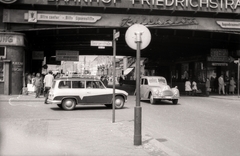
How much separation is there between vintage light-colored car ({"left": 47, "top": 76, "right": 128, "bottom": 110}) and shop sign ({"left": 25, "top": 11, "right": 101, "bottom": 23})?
912 cm

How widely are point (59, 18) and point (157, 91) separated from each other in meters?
9.51

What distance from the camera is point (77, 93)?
13172 mm

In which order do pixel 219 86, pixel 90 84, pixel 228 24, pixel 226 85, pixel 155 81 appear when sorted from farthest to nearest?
pixel 226 85 → pixel 219 86 → pixel 228 24 → pixel 155 81 → pixel 90 84

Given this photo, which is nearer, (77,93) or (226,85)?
(77,93)

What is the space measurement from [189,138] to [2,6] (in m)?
18.2

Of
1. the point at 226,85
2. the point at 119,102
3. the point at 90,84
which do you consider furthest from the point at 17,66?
the point at 226,85

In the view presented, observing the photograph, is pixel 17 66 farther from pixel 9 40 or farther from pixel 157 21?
pixel 157 21

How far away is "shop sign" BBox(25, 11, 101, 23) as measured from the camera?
21172mm

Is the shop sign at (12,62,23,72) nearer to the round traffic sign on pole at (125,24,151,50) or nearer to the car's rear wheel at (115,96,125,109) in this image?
the car's rear wheel at (115,96,125,109)

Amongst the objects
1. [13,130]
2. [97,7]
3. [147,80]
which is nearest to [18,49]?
[97,7]

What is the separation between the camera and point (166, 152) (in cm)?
552

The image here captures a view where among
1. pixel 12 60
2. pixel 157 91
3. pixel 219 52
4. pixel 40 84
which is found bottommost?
pixel 157 91

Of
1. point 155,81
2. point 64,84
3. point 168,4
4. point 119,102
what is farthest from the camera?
point 168,4

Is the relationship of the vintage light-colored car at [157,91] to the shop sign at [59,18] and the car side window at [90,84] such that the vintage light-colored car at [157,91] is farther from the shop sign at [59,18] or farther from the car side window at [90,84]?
the shop sign at [59,18]
